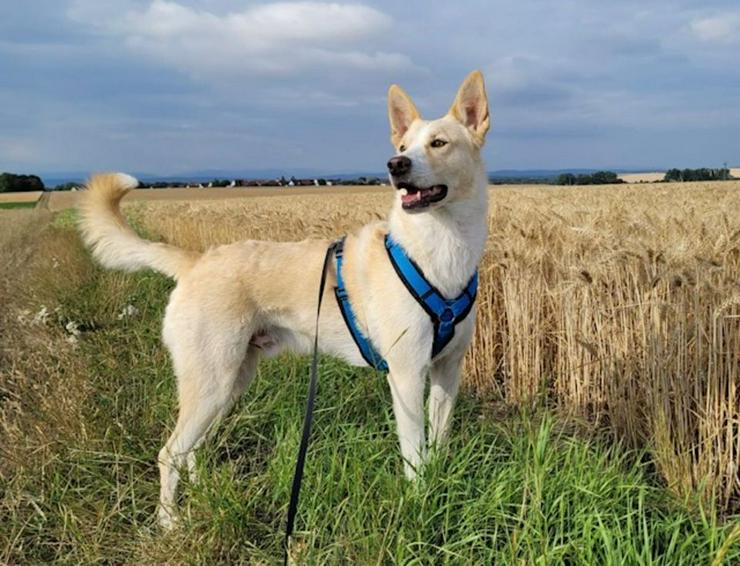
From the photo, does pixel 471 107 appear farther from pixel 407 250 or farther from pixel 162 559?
pixel 162 559

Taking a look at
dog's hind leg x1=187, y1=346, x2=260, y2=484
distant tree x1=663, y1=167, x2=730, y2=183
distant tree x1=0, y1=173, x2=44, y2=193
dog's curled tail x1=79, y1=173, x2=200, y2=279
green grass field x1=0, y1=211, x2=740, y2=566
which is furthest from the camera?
distant tree x1=0, y1=173, x2=44, y2=193

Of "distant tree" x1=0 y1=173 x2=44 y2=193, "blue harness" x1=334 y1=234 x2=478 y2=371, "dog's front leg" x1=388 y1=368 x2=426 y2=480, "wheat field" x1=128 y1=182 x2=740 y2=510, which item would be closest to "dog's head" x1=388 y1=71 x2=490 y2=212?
"blue harness" x1=334 y1=234 x2=478 y2=371

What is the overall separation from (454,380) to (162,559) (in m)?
1.83

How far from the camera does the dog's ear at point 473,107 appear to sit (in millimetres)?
3598

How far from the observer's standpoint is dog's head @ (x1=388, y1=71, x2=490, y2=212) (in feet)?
10.5

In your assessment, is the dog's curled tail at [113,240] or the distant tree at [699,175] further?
the distant tree at [699,175]

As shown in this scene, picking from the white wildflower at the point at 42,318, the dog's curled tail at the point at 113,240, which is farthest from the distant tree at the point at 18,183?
the dog's curled tail at the point at 113,240

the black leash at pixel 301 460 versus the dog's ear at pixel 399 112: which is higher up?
the dog's ear at pixel 399 112

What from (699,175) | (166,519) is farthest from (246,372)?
(699,175)

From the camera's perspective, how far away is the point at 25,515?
3.16 m

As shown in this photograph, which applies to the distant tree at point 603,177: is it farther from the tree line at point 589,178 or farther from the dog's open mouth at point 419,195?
the dog's open mouth at point 419,195

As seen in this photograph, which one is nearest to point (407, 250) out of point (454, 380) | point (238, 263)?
point (454, 380)

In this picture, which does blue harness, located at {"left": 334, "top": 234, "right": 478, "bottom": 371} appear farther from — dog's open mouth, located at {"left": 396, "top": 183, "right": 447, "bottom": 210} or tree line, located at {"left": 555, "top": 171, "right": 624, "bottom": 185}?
tree line, located at {"left": 555, "top": 171, "right": 624, "bottom": 185}

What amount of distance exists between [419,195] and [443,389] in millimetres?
1177
